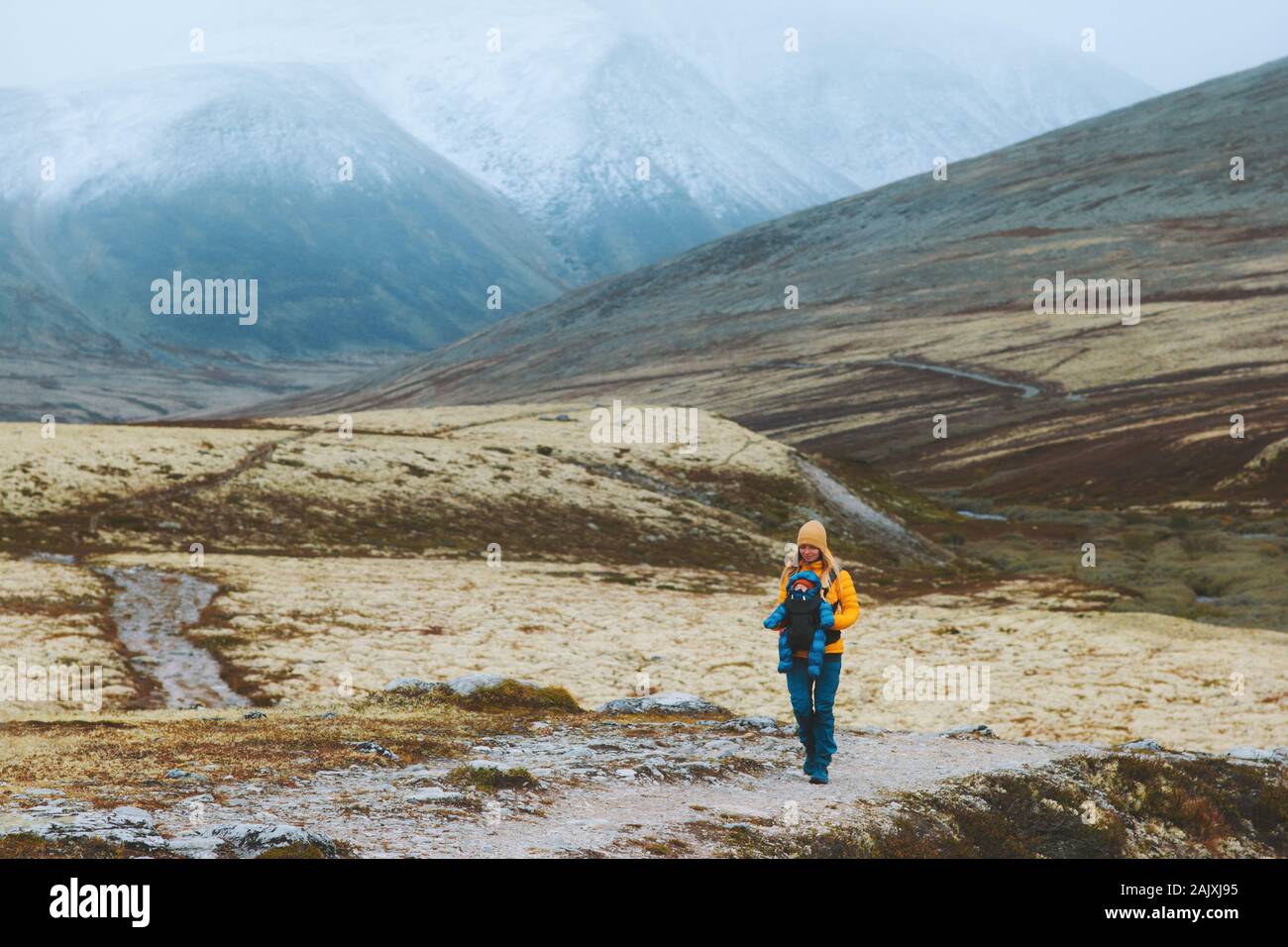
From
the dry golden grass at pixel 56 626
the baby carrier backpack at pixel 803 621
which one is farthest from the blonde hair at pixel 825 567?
the dry golden grass at pixel 56 626

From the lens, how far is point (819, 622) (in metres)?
18.2

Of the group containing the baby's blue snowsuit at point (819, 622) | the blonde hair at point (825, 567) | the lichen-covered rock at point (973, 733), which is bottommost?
the lichen-covered rock at point (973, 733)

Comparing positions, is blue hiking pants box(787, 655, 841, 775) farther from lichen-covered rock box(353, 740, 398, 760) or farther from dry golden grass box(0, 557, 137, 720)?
dry golden grass box(0, 557, 137, 720)

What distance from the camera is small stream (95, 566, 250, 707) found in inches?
1513

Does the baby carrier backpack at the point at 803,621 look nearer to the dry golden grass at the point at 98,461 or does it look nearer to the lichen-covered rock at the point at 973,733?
the lichen-covered rock at the point at 973,733

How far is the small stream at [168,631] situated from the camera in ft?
126

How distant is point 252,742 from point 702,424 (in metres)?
95.1

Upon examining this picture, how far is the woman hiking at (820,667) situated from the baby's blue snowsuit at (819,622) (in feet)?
0.18

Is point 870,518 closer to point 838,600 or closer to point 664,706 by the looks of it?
point 664,706

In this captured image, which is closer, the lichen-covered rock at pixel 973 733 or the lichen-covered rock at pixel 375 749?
the lichen-covered rock at pixel 375 749
